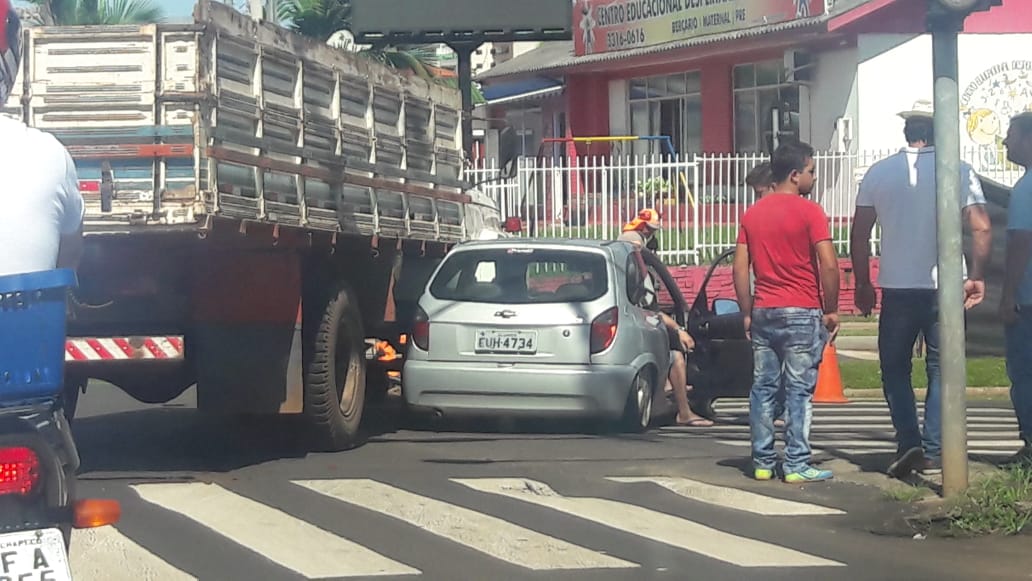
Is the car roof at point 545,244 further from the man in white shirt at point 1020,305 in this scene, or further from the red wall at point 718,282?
the red wall at point 718,282

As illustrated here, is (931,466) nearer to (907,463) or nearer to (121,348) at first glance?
(907,463)

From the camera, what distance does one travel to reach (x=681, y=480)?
8.83 m

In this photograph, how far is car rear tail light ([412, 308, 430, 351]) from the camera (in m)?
10.9

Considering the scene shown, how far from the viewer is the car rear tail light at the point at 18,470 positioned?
3.86 meters

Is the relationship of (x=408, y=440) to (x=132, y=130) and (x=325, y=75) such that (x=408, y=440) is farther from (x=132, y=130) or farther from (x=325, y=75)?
(x=132, y=130)

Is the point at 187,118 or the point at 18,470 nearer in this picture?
the point at 18,470

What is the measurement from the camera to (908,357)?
8555 mm

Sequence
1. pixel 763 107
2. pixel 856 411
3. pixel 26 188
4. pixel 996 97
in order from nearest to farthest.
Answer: pixel 26 188 < pixel 856 411 < pixel 996 97 < pixel 763 107

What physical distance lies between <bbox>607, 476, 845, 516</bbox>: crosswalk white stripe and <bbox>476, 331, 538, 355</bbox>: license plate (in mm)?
1917

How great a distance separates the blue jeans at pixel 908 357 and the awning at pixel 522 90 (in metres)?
23.4

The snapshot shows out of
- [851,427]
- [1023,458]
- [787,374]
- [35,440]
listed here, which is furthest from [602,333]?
[35,440]

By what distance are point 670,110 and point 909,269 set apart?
69.4ft

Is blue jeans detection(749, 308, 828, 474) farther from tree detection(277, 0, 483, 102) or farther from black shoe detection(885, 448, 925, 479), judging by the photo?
tree detection(277, 0, 483, 102)

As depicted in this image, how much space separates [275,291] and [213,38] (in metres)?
1.71
